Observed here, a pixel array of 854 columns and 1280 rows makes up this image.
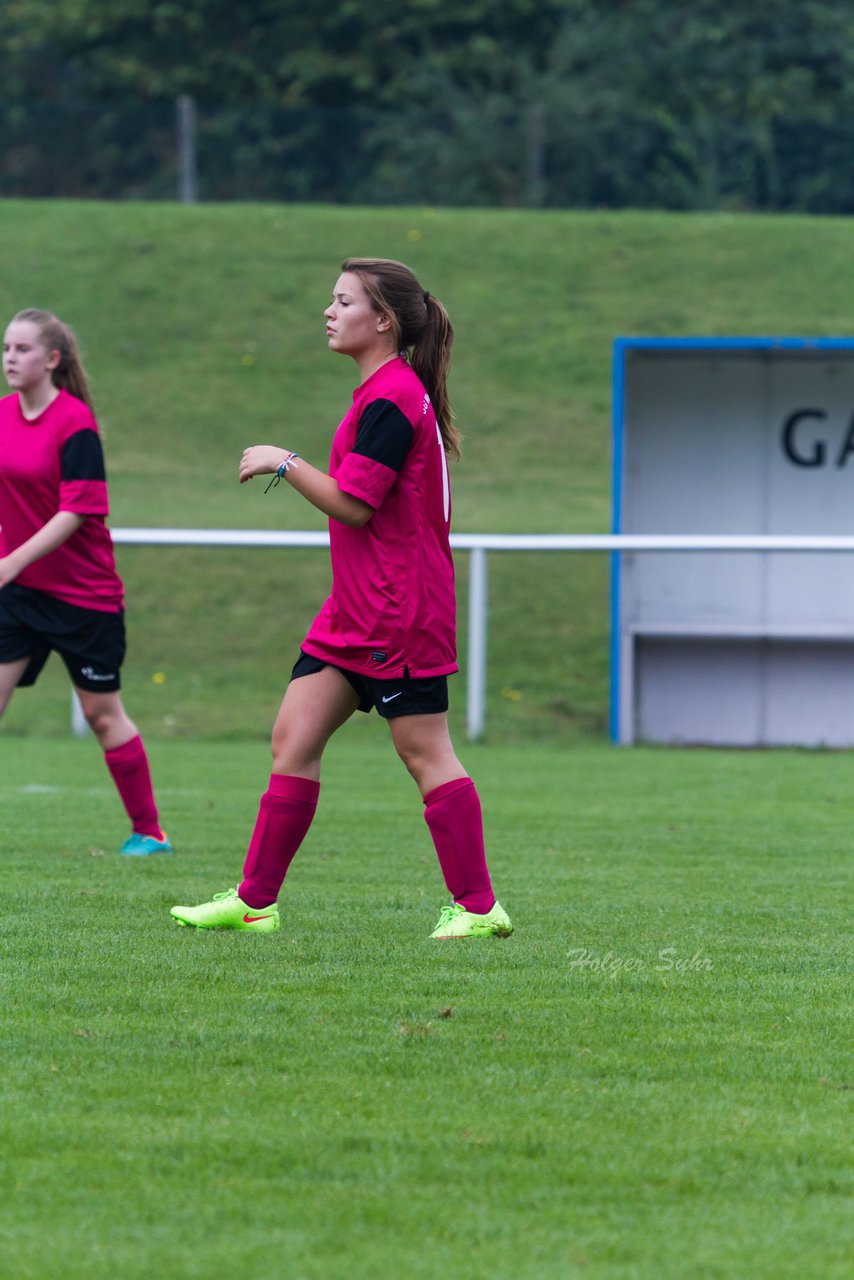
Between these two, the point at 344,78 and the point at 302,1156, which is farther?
the point at 344,78

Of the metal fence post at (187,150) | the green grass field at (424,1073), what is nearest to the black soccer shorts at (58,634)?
the green grass field at (424,1073)

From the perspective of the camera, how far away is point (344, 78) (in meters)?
36.6

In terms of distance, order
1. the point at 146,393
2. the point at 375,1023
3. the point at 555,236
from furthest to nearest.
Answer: the point at 555,236
the point at 146,393
the point at 375,1023

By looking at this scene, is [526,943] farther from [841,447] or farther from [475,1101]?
[841,447]

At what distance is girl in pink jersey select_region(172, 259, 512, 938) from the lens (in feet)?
16.5

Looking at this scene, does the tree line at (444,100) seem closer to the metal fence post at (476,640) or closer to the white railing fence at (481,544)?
the white railing fence at (481,544)

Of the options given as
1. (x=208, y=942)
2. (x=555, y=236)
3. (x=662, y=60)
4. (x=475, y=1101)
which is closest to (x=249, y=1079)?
(x=475, y=1101)

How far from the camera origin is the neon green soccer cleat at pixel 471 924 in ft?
17.0

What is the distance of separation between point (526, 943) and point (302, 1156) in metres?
2.04

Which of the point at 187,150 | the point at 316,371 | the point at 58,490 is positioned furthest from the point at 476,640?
the point at 187,150

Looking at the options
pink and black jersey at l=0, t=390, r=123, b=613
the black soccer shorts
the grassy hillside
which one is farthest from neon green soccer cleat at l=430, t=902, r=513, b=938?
the grassy hillside

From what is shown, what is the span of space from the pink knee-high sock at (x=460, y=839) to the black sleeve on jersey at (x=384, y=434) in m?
0.93

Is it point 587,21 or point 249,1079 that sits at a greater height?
point 587,21
